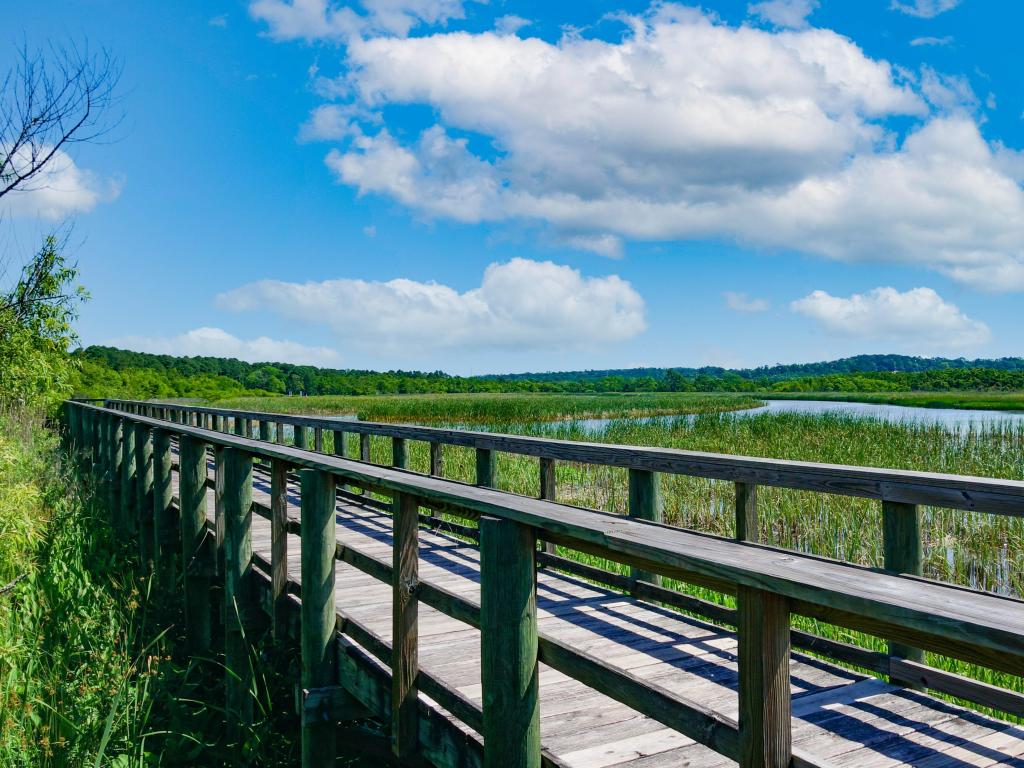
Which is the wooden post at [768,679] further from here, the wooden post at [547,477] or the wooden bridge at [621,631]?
the wooden post at [547,477]

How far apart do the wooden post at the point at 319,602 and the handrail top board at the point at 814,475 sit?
1740 mm

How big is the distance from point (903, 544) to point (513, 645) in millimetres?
1830

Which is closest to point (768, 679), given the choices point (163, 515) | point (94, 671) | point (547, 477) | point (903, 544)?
point (903, 544)

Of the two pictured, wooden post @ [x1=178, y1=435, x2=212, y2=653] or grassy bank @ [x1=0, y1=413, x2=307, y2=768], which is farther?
wooden post @ [x1=178, y1=435, x2=212, y2=653]

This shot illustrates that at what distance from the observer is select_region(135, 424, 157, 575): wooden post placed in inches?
360

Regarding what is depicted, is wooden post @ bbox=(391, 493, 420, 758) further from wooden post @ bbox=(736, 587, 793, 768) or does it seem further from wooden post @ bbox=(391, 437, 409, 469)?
wooden post @ bbox=(391, 437, 409, 469)

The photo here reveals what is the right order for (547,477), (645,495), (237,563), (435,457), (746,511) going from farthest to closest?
(435,457)
(547,477)
(237,563)
(645,495)
(746,511)

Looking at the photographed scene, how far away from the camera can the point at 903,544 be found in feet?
10.6

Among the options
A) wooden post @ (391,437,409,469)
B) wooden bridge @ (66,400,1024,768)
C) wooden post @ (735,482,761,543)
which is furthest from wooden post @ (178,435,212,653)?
wooden post @ (735,482,761,543)

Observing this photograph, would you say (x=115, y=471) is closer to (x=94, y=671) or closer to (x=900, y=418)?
(x=94, y=671)

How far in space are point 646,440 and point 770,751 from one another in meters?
15.9

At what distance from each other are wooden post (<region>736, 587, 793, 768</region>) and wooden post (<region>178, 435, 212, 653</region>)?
5740 millimetres

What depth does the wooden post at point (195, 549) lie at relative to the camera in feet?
21.4

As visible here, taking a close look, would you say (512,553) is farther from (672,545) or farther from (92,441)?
(92,441)
